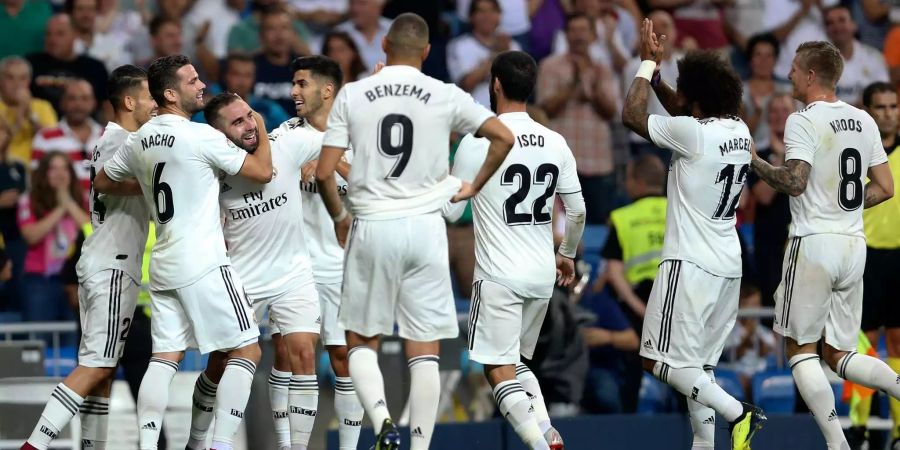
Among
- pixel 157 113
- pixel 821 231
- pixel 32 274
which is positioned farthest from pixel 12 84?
pixel 821 231

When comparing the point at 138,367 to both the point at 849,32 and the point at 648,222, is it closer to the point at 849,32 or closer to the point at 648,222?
the point at 648,222

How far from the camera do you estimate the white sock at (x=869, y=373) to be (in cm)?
979

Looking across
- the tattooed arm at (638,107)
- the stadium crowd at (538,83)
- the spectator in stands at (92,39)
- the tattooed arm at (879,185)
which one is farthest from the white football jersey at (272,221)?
the spectator in stands at (92,39)

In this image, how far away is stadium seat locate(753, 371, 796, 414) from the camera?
13312 millimetres

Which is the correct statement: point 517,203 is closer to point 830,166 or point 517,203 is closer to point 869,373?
point 830,166

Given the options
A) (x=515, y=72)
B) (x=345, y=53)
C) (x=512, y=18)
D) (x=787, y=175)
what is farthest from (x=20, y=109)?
(x=787, y=175)

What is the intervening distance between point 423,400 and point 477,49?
24.8 feet

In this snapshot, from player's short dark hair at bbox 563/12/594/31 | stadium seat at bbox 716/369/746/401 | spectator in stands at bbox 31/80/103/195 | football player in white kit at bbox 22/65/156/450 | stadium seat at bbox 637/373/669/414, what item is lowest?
stadium seat at bbox 637/373/669/414

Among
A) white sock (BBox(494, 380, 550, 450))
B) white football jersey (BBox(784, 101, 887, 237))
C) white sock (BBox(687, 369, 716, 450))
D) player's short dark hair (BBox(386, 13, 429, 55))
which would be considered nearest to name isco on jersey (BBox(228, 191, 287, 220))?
player's short dark hair (BBox(386, 13, 429, 55))

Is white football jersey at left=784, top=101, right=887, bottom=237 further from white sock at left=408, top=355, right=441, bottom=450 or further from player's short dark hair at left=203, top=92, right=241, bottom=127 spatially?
player's short dark hair at left=203, top=92, right=241, bottom=127

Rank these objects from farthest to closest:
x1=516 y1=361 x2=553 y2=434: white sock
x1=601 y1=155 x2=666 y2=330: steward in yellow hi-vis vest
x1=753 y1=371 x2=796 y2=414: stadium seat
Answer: x1=753 y1=371 x2=796 y2=414: stadium seat → x1=601 y1=155 x2=666 y2=330: steward in yellow hi-vis vest → x1=516 y1=361 x2=553 y2=434: white sock

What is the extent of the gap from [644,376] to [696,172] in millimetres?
4696

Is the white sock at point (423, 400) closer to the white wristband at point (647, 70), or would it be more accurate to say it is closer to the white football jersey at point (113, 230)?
the white football jersey at point (113, 230)

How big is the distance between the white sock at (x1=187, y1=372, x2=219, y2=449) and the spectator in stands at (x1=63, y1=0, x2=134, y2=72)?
5950 millimetres
